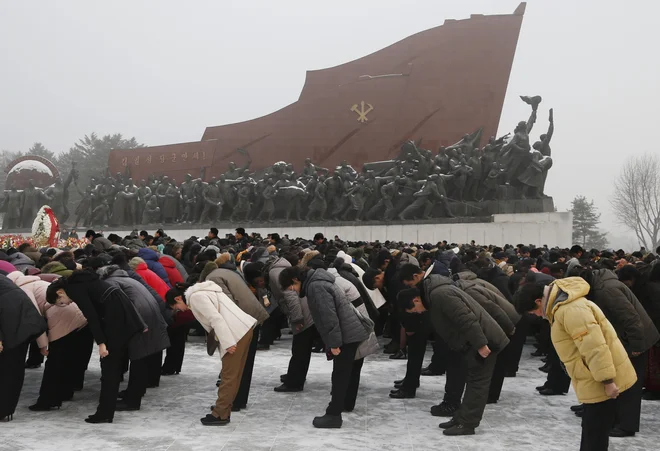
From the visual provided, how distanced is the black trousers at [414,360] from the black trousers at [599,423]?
7.60 ft

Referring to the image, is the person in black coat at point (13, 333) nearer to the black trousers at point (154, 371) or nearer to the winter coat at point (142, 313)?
the winter coat at point (142, 313)

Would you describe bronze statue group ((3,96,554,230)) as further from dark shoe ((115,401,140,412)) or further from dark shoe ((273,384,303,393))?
dark shoe ((115,401,140,412))

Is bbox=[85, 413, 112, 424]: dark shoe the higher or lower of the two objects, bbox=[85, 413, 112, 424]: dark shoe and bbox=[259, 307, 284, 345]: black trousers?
the lower

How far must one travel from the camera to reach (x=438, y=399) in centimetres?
570

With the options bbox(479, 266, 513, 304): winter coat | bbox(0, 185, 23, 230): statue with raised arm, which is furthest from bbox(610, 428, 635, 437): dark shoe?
bbox(0, 185, 23, 230): statue with raised arm

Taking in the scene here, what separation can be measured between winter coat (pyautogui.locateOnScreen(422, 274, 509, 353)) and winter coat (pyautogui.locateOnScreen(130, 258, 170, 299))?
2618 mm

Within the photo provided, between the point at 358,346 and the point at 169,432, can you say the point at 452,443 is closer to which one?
the point at 358,346

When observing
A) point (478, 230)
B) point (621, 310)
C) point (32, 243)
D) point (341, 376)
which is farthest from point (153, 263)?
point (478, 230)

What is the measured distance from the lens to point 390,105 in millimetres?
26109

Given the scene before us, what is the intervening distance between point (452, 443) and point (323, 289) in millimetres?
1372

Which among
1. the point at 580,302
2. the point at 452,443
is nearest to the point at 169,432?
the point at 452,443

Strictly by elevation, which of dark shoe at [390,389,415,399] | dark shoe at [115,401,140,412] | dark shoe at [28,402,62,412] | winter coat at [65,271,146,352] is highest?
winter coat at [65,271,146,352]

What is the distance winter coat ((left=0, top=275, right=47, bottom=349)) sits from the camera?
465cm

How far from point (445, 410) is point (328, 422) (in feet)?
3.22
